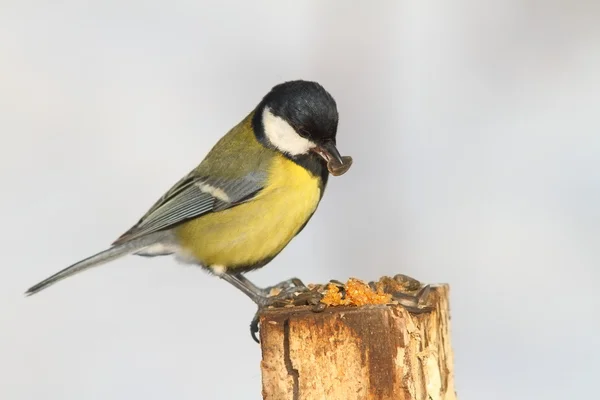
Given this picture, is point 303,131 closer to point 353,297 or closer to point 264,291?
point 264,291

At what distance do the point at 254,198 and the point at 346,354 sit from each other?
0.48 meters

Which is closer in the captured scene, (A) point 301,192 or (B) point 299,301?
(B) point 299,301

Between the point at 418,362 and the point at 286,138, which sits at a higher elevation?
the point at 286,138

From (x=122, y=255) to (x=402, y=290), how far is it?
0.57 metres

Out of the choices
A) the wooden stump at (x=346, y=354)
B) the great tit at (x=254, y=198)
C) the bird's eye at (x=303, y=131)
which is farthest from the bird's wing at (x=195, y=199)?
the wooden stump at (x=346, y=354)

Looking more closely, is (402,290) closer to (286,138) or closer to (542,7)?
(286,138)

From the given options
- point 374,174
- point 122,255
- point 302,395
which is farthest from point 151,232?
point 374,174

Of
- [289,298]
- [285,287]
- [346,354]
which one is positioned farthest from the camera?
[285,287]

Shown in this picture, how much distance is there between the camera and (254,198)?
146 cm

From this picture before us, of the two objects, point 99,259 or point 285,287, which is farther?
point 99,259

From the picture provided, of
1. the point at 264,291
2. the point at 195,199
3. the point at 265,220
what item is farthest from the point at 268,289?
the point at 195,199

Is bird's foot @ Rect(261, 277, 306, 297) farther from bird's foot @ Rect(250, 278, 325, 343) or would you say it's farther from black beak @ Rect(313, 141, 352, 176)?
black beak @ Rect(313, 141, 352, 176)

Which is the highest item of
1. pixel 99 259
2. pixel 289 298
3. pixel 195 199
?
pixel 195 199

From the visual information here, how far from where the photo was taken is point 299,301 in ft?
3.88
